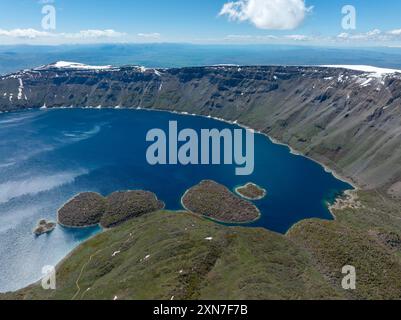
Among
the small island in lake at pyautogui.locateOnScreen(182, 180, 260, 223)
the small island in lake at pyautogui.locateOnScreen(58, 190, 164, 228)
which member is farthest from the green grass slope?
the small island in lake at pyautogui.locateOnScreen(182, 180, 260, 223)

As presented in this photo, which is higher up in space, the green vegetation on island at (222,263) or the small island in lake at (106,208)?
the green vegetation on island at (222,263)

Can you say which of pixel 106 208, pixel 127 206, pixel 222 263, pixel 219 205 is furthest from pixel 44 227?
pixel 222 263

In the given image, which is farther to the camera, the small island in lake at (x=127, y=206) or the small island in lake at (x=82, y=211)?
the small island in lake at (x=127, y=206)

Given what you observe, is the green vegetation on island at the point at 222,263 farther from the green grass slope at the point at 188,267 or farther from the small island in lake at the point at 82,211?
the small island in lake at the point at 82,211

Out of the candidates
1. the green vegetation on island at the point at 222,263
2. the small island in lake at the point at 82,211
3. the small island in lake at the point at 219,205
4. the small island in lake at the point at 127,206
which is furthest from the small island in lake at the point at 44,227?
the small island in lake at the point at 219,205

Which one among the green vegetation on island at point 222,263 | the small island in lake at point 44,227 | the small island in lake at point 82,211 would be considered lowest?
the small island in lake at point 44,227

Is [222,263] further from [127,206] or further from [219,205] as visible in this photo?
[127,206]
